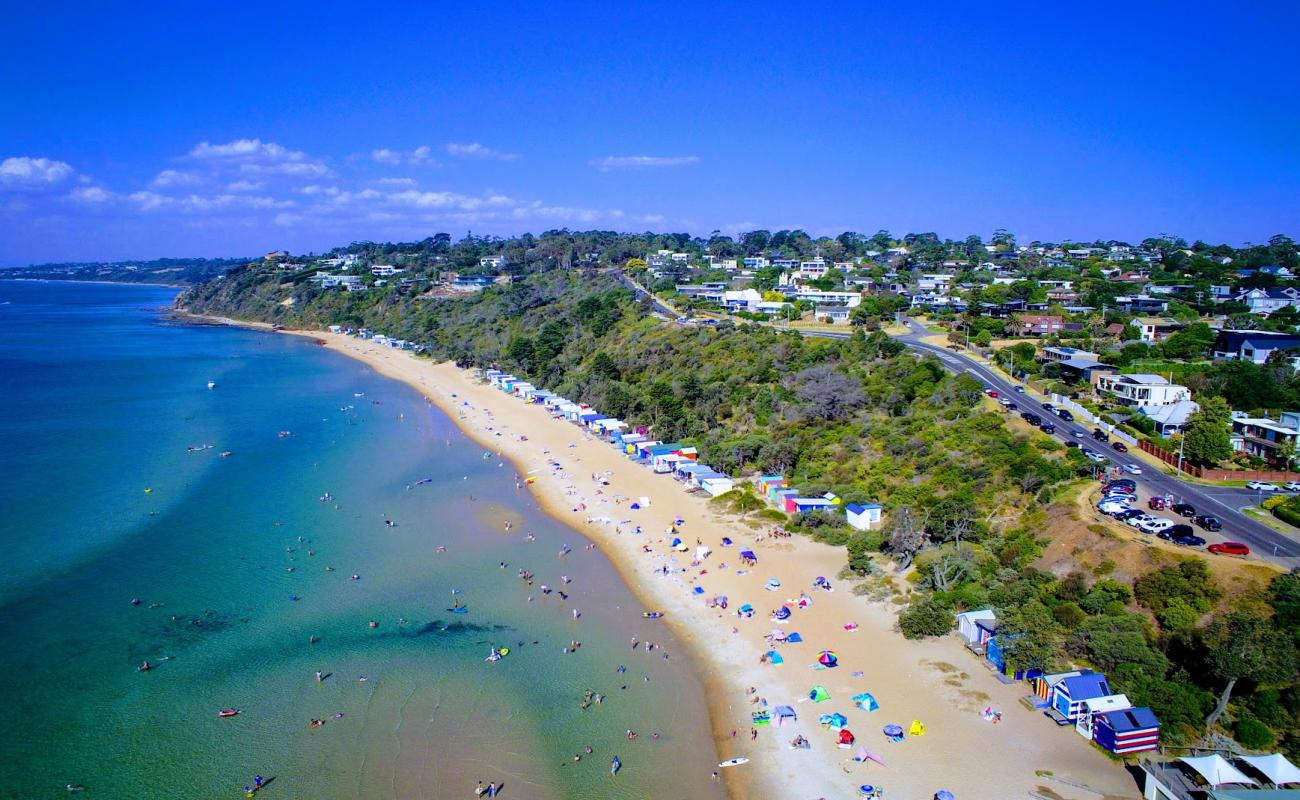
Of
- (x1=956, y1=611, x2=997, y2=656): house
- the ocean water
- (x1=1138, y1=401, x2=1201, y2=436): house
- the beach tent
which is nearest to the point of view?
the ocean water

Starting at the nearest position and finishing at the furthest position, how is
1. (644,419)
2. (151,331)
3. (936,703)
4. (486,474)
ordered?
(936,703), (486,474), (644,419), (151,331)

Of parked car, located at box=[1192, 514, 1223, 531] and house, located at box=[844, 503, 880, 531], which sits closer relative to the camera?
parked car, located at box=[1192, 514, 1223, 531]

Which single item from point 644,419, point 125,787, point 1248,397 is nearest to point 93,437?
point 644,419

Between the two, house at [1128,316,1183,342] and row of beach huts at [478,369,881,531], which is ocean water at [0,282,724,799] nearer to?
row of beach huts at [478,369,881,531]

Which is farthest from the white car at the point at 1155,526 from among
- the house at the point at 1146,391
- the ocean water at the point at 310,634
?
the ocean water at the point at 310,634

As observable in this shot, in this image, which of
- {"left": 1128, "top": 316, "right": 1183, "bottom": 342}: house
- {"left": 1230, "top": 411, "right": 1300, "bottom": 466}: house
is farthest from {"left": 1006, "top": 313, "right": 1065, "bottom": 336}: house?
{"left": 1230, "top": 411, "right": 1300, "bottom": 466}: house

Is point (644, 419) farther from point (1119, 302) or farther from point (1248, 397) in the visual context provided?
point (1119, 302)
